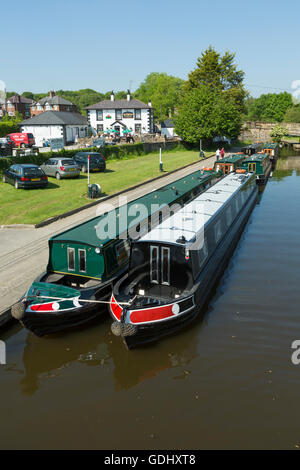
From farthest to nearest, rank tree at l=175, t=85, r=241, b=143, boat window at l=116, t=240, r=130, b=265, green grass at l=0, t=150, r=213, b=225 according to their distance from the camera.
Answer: tree at l=175, t=85, r=241, b=143 < green grass at l=0, t=150, r=213, b=225 < boat window at l=116, t=240, r=130, b=265

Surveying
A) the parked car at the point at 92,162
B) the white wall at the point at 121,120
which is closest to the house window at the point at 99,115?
the white wall at the point at 121,120

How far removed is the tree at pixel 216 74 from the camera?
62969 millimetres

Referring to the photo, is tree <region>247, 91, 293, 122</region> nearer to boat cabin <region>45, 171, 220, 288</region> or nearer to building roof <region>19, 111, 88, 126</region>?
building roof <region>19, 111, 88, 126</region>

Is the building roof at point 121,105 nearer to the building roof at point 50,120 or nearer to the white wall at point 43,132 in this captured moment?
the building roof at point 50,120

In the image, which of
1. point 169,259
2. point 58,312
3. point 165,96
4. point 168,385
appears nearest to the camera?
point 168,385

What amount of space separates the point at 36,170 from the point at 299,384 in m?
22.0

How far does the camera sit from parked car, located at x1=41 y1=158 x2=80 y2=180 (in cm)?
2869

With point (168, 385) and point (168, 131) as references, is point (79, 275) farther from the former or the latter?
point (168, 131)

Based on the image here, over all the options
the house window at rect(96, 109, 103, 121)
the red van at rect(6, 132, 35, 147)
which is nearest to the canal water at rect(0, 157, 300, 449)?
the red van at rect(6, 132, 35, 147)

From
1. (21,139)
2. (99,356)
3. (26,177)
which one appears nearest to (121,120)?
(21,139)

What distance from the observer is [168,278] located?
11.0m

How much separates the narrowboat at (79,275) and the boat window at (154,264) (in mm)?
1097

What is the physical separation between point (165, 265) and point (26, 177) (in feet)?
56.0

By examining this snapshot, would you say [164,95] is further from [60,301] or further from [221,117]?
[60,301]
